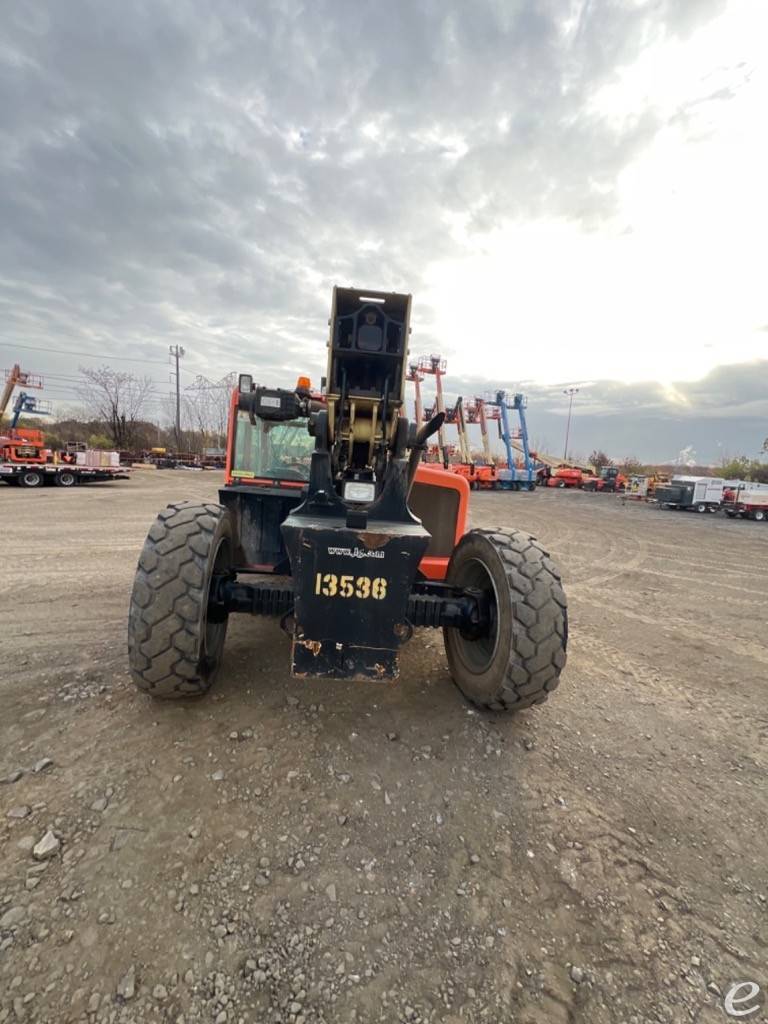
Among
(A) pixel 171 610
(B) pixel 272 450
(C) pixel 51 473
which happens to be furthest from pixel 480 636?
(C) pixel 51 473

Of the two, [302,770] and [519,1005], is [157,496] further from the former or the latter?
[519,1005]

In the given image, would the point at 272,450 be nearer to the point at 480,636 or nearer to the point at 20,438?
the point at 480,636

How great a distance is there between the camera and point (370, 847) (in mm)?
2152

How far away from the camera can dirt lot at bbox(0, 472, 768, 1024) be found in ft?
5.29

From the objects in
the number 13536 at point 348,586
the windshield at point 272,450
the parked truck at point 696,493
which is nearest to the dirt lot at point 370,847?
the number 13536 at point 348,586

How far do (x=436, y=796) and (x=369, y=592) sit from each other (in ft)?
3.75

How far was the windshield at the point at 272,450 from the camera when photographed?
15.5 ft

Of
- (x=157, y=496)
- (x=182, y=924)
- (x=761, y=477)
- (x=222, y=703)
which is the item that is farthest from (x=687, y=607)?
(x=761, y=477)

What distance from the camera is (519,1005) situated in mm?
1597

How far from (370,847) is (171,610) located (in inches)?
64.7

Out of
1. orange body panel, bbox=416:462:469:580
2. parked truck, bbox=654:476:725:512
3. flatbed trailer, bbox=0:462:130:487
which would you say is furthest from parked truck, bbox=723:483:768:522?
flatbed trailer, bbox=0:462:130:487

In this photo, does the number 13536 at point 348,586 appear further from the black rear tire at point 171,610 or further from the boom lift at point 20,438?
the boom lift at point 20,438

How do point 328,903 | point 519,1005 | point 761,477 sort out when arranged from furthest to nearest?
point 761,477 < point 328,903 < point 519,1005

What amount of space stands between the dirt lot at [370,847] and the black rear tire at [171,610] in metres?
0.34
